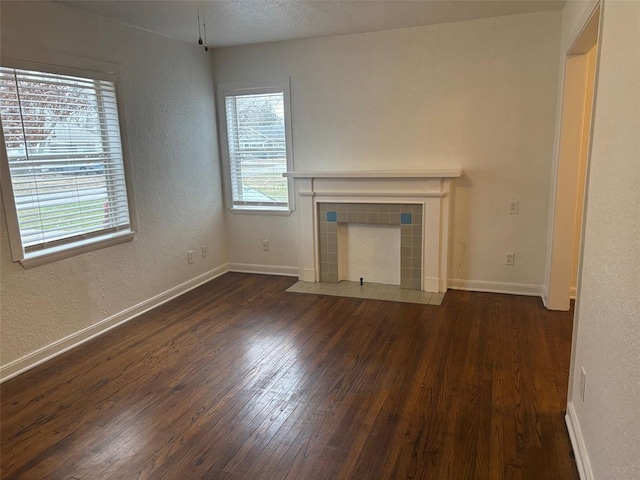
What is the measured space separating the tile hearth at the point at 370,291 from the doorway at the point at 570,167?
3.31ft

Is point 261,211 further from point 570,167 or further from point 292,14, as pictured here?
point 570,167

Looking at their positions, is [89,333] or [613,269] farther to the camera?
[89,333]

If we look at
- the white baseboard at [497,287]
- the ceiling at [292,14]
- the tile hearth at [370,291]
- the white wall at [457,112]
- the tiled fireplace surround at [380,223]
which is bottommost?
the tile hearth at [370,291]

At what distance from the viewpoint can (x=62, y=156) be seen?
3.29 meters

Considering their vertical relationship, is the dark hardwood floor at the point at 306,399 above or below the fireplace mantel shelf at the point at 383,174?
below

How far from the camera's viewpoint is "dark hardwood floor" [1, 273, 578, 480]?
2.11 m

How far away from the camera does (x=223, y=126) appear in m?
5.07

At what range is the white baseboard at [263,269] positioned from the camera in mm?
5168

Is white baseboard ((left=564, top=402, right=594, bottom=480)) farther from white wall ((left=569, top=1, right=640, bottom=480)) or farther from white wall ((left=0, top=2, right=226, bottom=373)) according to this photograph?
white wall ((left=0, top=2, right=226, bottom=373))

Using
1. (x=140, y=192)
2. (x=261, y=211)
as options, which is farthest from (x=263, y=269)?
(x=140, y=192)

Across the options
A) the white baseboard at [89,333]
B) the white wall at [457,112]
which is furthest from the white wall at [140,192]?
the white wall at [457,112]

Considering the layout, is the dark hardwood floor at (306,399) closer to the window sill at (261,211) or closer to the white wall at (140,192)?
the white wall at (140,192)

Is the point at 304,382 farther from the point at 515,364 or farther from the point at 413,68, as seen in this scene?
the point at 413,68

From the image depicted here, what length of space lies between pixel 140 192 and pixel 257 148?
145cm
